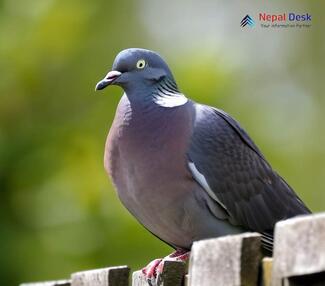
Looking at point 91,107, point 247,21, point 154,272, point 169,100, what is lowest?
point 154,272

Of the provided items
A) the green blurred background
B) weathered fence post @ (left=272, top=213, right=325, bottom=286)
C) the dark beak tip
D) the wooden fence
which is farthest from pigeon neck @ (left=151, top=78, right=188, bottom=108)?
the green blurred background

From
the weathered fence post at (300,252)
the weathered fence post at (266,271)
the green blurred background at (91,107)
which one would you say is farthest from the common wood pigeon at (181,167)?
the green blurred background at (91,107)

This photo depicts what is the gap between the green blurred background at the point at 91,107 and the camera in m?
6.91

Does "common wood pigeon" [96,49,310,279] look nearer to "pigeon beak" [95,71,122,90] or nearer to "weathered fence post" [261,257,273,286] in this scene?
"pigeon beak" [95,71,122,90]

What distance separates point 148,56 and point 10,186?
2.76 m

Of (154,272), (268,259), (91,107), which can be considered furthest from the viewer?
(91,107)

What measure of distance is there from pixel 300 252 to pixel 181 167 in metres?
1.91

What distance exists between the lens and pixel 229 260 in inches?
98.9

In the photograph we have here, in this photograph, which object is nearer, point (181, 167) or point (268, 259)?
point (268, 259)

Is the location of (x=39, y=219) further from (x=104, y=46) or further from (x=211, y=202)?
(x=211, y=202)

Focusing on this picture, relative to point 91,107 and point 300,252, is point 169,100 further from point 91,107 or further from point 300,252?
point 91,107

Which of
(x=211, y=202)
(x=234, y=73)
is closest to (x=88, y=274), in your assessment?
(x=211, y=202)

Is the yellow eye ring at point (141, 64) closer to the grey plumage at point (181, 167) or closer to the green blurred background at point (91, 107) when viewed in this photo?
the grey plumage at point (181, 167)

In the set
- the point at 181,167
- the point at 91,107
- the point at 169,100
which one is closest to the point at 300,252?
the point at 181,167
